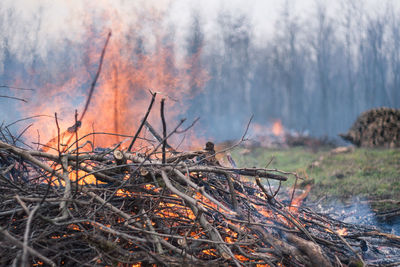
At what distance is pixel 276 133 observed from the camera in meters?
14.7

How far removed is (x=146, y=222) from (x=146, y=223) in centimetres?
1

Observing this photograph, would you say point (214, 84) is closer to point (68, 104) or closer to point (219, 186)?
point (68, 104)

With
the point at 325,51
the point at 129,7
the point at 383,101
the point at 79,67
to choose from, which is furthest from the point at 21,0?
the point at 383,101

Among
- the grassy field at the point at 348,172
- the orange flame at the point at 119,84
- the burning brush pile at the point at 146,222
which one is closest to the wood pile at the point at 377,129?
the grassy field at the point at 348,172

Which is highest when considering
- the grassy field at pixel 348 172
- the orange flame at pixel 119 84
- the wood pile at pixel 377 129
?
the orange flame at pixel 119 84

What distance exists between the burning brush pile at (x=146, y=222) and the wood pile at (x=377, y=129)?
8915mm

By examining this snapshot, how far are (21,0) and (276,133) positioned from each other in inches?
440

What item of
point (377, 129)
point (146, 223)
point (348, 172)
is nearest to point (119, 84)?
point (348, 172)

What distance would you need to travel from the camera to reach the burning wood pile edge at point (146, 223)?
6.16ft

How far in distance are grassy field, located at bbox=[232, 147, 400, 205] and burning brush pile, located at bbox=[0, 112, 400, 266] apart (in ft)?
9.06

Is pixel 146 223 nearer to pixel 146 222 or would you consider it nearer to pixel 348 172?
pixel 146 222

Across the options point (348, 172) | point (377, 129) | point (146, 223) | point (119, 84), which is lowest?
point (348, 172)

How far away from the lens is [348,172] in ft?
25.6

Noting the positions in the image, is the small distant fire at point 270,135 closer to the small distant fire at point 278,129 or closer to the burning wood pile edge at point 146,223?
the small distant fire at point 278,129
